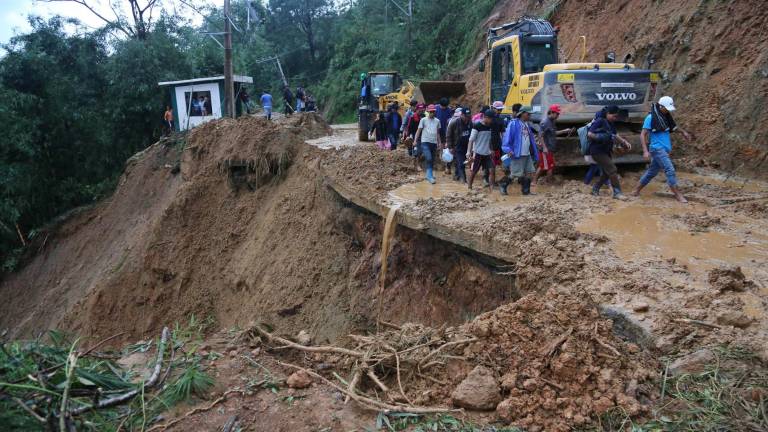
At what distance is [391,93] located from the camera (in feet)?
57.3

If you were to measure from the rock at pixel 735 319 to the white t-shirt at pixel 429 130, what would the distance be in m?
6.26

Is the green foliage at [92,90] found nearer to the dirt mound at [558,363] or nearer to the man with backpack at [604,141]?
the man with backpack at [604,141]

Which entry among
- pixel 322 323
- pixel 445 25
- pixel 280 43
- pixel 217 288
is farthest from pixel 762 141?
pixel 280 43

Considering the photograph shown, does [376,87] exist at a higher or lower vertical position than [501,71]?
higher

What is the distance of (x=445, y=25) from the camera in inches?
1104

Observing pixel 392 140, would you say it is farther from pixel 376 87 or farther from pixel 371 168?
pixel 376 87

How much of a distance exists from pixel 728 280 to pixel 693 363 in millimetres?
1439

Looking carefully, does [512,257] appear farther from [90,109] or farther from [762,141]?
[90,109]

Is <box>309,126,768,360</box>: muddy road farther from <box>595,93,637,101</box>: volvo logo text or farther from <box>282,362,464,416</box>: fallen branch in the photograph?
<box>282,362,464,416</box>: fallen branch

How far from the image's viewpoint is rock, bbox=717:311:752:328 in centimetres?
420

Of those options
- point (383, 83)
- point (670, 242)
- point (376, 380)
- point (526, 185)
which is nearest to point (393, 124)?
point (526, 185)

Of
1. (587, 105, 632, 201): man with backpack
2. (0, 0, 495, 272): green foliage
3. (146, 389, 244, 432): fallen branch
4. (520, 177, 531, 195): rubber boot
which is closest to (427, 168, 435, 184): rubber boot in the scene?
(520, 177, 531, 195): rubber boot

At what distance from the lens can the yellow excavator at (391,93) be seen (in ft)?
51.3

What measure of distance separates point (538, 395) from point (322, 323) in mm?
5798
